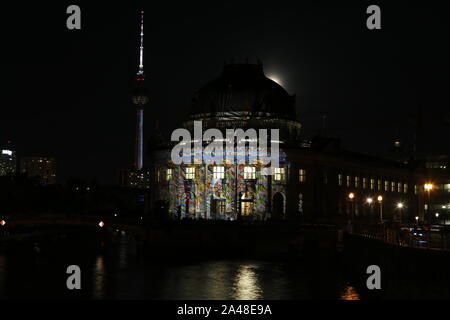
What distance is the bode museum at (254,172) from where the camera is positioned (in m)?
106

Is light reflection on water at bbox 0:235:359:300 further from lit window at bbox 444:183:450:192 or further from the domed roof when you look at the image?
lit window at bbox 444:183:450:192

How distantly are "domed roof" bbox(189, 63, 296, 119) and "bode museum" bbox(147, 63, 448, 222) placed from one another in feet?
0.49

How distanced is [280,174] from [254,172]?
195 inches

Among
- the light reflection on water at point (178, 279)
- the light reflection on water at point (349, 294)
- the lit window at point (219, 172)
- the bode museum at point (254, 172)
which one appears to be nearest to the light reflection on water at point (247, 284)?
the light reflection on water at point (178, 279)

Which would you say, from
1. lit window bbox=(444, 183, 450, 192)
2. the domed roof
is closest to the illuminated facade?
the domed roof

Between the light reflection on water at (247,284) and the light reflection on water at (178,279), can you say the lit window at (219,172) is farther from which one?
the light reflection on water at (247,284)

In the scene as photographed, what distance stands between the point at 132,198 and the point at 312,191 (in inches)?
3221

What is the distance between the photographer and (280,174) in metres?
110

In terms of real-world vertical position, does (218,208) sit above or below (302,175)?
below

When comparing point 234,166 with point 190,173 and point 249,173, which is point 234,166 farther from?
point 190,173

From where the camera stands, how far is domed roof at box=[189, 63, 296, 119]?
114 metres
